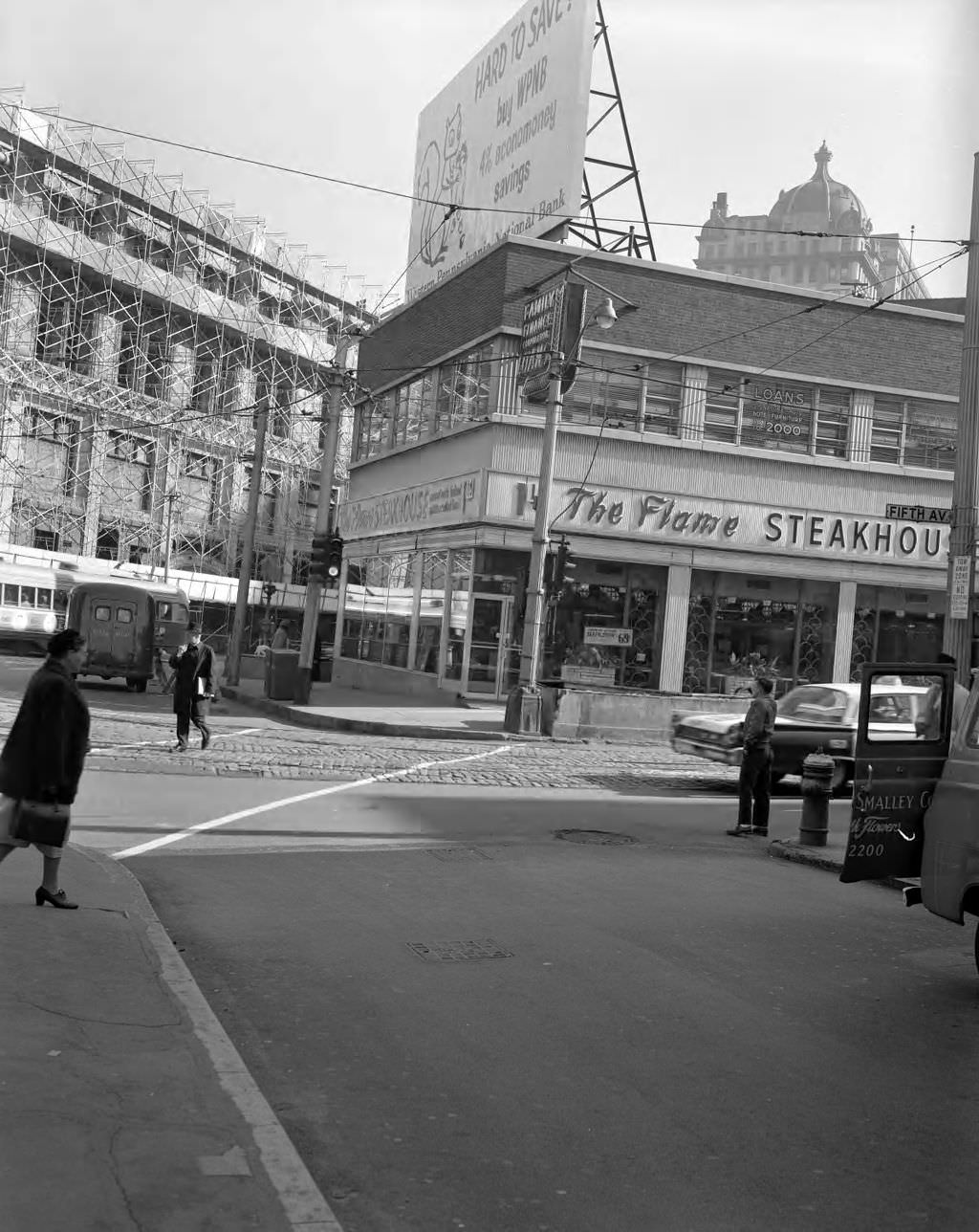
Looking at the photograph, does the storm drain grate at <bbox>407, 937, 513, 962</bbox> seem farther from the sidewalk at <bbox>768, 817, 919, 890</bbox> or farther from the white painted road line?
the sidewalk at <bbox>768, 817, 919, 890</bbox>

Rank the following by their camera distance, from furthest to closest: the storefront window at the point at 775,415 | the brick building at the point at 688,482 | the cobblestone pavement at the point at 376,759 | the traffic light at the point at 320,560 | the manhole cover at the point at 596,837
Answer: the storefront window at the point at 775,415
the brick building at the point at 688,482
the traffic light at the point at 320,560
the cobblestone pavement at the point at 376,759
the manhole cover at the point at 596,837

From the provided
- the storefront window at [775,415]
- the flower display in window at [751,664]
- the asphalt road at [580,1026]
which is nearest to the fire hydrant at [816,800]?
the asphalt road at [580,1026]

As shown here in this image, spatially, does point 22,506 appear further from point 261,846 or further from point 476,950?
point 476,950

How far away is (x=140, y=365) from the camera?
57.8m

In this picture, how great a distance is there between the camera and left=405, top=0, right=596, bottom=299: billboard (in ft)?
107

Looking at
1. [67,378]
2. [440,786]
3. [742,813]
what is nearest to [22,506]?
[67,378]

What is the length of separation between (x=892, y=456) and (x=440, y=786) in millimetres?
19679

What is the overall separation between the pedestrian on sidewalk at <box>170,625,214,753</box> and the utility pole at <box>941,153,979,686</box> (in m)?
9.78

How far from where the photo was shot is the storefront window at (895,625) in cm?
3191

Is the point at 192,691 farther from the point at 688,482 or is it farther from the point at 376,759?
the point at 688,482

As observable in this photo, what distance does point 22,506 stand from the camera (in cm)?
5256

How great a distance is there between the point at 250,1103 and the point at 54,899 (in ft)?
11.1

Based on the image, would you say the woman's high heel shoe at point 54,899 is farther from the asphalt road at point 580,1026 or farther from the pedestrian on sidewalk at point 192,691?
the pedestrian on sidewalk at point 192,691

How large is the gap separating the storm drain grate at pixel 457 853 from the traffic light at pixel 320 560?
54.2 feet
